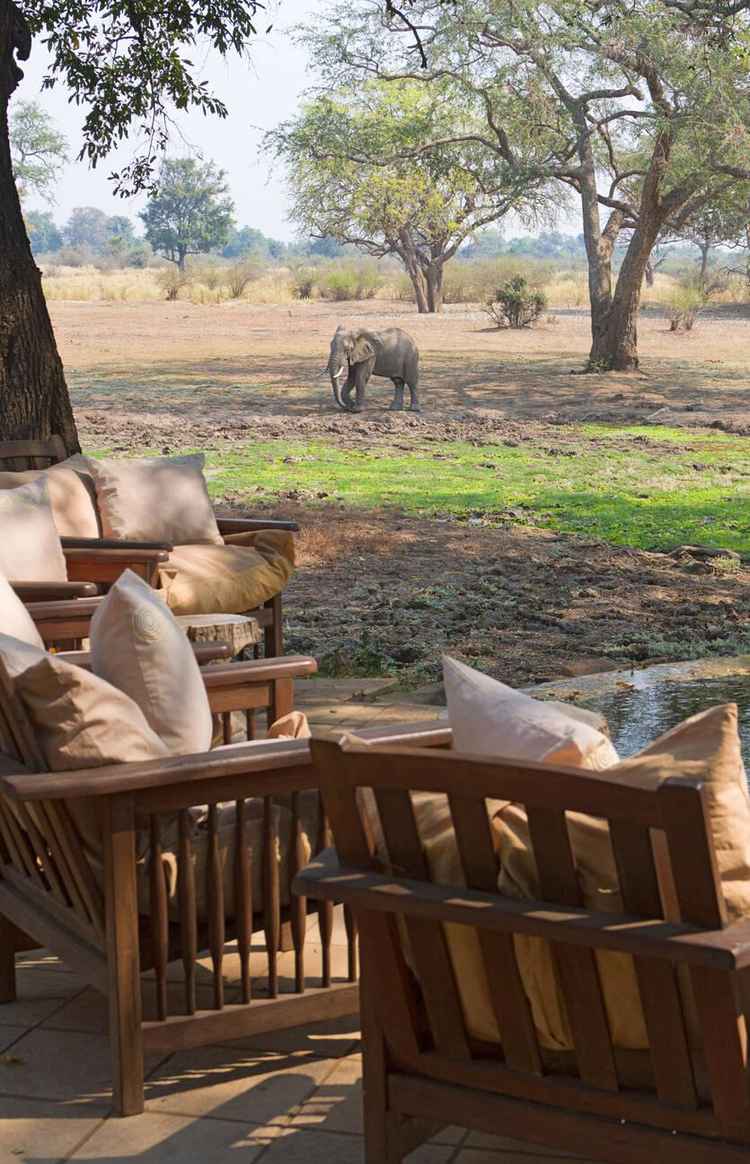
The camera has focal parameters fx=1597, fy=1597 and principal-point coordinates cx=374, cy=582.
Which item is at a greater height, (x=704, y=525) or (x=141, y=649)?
(x=141, y=649)

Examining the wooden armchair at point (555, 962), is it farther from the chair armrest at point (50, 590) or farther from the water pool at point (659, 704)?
the water pool at point (659, 704)

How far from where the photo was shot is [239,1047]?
113 inches

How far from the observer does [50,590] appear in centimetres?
458

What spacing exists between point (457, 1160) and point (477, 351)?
933 inches

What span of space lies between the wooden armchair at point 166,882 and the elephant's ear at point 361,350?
613 inches

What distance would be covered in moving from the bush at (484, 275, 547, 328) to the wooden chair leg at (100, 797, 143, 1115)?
26.5 m

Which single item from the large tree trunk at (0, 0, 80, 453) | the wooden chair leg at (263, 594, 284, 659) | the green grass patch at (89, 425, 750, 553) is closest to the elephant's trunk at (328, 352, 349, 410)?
the green grass patch at (89, 425, 750, 553)

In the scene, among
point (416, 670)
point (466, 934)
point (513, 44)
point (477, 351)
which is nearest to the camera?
point (466, 934)

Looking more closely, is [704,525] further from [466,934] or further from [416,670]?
[466,934]

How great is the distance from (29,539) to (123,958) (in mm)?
2450

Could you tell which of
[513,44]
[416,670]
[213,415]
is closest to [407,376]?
[213,415]

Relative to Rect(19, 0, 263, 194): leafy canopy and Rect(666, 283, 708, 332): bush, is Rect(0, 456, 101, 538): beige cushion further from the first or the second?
Rect(666, 283, 708, 332): bush

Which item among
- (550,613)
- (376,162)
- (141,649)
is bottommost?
(550,613)

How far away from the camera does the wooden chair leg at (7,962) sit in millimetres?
3049
